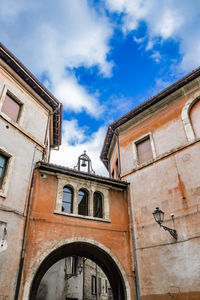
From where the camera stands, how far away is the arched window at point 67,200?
36.8 feet

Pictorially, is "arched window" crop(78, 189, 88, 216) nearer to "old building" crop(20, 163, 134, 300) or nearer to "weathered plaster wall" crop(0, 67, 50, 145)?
"old building" crop(20, 163, 134, 300)

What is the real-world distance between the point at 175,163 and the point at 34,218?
6.60 metres

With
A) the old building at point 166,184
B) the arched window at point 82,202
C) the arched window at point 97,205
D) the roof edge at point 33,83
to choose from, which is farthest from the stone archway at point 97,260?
the roof edge at point 33,83

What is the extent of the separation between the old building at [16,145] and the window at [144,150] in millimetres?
5058

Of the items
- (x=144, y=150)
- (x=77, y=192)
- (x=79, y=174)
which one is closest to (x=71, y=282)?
(x=77, y=192)

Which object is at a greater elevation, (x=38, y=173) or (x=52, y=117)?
(x=52, y=117)

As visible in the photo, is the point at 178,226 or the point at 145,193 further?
the point at 145,193

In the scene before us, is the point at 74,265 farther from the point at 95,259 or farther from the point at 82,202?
the point at 82,202

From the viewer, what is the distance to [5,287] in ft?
26.1

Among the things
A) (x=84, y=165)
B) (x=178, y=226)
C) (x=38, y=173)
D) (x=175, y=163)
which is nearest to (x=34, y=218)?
(x=38, y=173)

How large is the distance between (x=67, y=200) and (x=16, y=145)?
343 centimetres

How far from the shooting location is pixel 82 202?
11938 millimetres

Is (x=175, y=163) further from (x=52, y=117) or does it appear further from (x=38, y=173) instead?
(x=52, y=117)

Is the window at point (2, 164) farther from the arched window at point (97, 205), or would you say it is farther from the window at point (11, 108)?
the arched window at point (97, 205)
